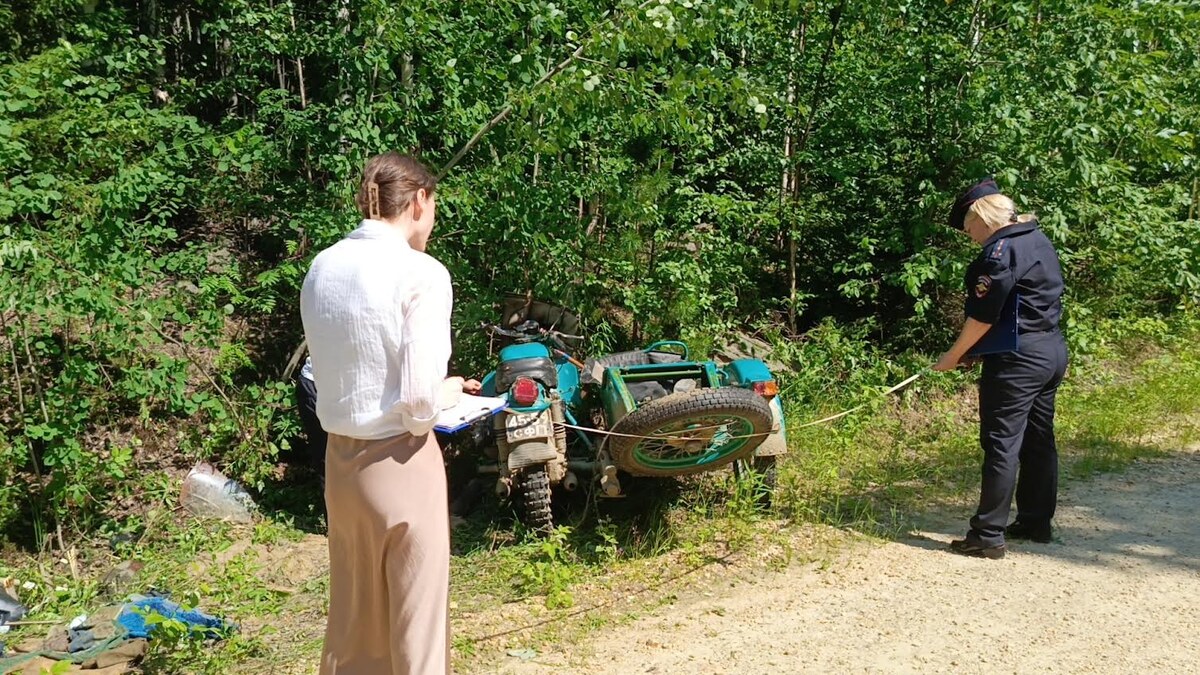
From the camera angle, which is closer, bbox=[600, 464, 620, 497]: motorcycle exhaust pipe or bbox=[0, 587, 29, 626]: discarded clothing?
bbox=[0, 587, 29, 626]: discarded clothing

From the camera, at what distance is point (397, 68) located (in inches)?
259

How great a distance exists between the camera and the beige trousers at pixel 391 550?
8.78ft

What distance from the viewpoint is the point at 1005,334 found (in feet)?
15.7

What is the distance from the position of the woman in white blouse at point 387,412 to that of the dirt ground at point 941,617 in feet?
4.37

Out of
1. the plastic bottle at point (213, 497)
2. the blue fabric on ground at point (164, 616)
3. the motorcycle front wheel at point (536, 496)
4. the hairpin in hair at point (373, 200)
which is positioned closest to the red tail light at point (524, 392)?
the motorcycle front wheel at point (536, 496)

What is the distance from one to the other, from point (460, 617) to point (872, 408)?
4113 mm

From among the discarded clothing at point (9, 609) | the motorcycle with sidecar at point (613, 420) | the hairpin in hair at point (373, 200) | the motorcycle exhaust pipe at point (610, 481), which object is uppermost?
the hairpin in hair at point (373, 200)

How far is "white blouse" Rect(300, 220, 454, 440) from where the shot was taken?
8.43 feet

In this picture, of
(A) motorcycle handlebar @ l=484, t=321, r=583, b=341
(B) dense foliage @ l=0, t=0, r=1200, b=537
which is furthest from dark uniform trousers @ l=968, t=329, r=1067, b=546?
(A) motorcycle handlebar @ l=484, t=321, r=583, b=341

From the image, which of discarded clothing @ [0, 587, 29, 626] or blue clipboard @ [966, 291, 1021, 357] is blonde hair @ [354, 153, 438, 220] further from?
discarded clothing @ [0, 587, 29, 626]

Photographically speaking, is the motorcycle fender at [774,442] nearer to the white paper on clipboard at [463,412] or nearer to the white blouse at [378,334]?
the white paper on clipboard at [463,412]

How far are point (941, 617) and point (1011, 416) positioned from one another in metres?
1.18

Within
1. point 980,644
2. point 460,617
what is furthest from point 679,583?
point 980,644

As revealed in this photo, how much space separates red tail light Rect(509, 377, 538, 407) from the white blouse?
7.96 feet
